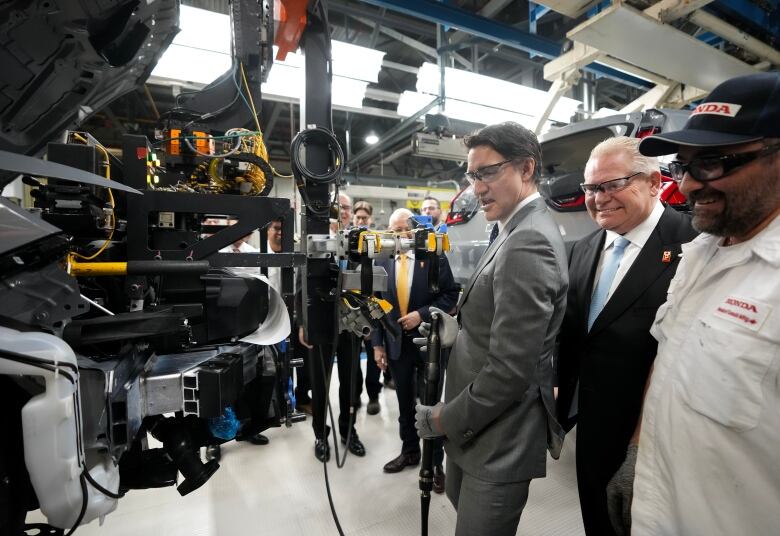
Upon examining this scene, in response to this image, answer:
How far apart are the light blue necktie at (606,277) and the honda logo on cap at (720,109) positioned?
637 millimetres

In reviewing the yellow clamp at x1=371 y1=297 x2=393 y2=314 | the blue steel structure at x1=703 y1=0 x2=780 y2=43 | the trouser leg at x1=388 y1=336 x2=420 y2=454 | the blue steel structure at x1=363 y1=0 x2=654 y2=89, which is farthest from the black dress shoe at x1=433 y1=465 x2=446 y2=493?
the blue steel structure at x1=703 y1=0 x2=780 y2=43

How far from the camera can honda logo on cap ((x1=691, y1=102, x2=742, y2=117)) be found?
2.90 ft

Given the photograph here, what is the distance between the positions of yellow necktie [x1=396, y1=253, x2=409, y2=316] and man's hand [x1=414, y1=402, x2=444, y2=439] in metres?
1.20

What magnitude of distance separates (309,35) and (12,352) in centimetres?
167

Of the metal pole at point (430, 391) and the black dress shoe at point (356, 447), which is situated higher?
the metal pole at point (430, 391)

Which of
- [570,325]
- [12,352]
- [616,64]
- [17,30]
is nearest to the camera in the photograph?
[12,352]

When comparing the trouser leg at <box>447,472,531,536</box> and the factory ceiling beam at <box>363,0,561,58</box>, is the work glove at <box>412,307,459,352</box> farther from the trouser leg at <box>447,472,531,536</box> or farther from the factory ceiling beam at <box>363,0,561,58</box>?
the factory ceiling beam at <box>363,0,561,58</box>

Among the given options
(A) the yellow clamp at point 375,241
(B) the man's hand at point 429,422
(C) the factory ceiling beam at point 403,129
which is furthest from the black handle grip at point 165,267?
(C) the factory ceiling beam at point 403,129

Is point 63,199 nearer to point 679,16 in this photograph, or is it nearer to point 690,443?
point 690,443

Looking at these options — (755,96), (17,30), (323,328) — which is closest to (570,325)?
(755,96)

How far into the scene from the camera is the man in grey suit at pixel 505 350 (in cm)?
111

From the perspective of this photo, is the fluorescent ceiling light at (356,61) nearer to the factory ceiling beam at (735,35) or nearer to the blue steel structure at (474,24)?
the blue steel structure at (474,24)

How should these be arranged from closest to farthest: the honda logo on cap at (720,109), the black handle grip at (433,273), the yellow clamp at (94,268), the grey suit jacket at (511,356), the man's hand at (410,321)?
the honda logo on cap at (720,109)
the grey suit jacket at (511,356)
the yellow clamp at (94,268)
the black handle grip at (433,273)
the man's hand at (410,321)

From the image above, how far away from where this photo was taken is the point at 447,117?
157 inches
